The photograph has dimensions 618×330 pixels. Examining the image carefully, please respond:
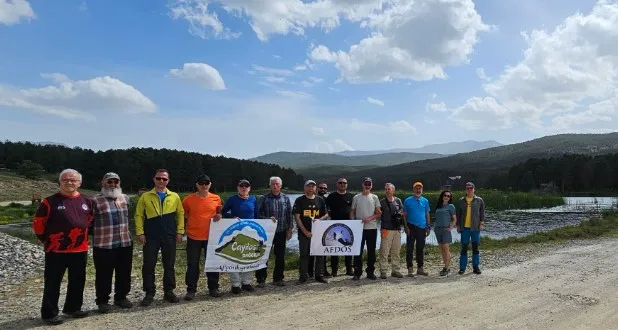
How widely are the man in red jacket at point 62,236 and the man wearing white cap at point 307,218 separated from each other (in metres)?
4.23

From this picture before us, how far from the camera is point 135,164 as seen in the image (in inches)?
4387

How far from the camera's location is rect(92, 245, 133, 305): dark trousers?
746cm

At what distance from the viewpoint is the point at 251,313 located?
7.38 m

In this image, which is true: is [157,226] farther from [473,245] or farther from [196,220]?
[473,245]

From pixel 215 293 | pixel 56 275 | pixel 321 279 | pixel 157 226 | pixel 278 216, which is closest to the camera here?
pixel 56 275

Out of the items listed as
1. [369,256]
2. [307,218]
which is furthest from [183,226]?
[369,256]

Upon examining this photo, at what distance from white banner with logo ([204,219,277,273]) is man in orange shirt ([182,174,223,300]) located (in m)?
0.18

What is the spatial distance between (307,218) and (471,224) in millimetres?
4206

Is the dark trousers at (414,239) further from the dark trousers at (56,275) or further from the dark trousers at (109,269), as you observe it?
the dark trousers at (56,275)

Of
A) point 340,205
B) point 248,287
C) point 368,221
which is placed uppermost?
point 340,205

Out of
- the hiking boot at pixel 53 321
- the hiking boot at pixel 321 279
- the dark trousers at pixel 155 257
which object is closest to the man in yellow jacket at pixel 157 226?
the dark trousers at pixel 155 257

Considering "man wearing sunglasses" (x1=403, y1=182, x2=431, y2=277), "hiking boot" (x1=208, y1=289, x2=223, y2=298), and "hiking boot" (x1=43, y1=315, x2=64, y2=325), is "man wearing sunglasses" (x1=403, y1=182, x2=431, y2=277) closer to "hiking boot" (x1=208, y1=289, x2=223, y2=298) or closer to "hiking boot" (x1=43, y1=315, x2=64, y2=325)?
"hiking boot" (x1=208, y1=289, x2=223, y2=298)

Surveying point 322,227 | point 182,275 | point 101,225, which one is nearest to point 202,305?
point 101,225

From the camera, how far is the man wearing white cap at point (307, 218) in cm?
963
